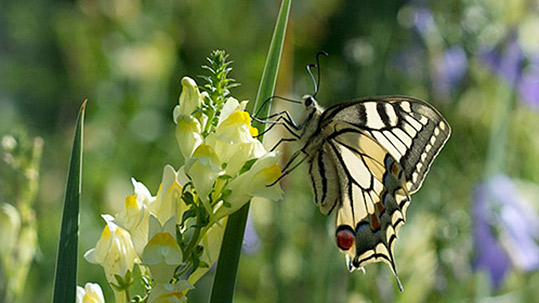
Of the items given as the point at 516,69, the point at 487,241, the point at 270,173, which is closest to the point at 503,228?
the point at 487,241

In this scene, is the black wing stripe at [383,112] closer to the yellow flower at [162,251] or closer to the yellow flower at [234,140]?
the yellow flower at [234,140]

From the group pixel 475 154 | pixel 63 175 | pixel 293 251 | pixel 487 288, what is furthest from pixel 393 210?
pixel 63 175

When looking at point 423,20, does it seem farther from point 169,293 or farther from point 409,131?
point 169,293

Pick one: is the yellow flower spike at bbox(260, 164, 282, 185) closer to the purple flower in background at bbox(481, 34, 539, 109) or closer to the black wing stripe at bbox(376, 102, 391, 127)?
the black wing stripe at bbox(376, 102, 391, 127)

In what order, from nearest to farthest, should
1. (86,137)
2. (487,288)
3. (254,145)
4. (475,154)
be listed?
(254,145)
(487,288)
(475,154)
(86,137)

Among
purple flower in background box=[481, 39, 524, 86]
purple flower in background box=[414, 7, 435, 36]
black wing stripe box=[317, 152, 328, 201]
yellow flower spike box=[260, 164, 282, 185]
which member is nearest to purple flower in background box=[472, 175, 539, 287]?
purple flower in background box=[481, 39, 524, 86]

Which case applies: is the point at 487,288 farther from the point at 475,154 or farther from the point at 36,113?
the point at 36,113

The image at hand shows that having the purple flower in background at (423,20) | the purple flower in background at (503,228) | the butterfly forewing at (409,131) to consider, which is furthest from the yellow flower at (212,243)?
the purple flower in background at (423,20)
